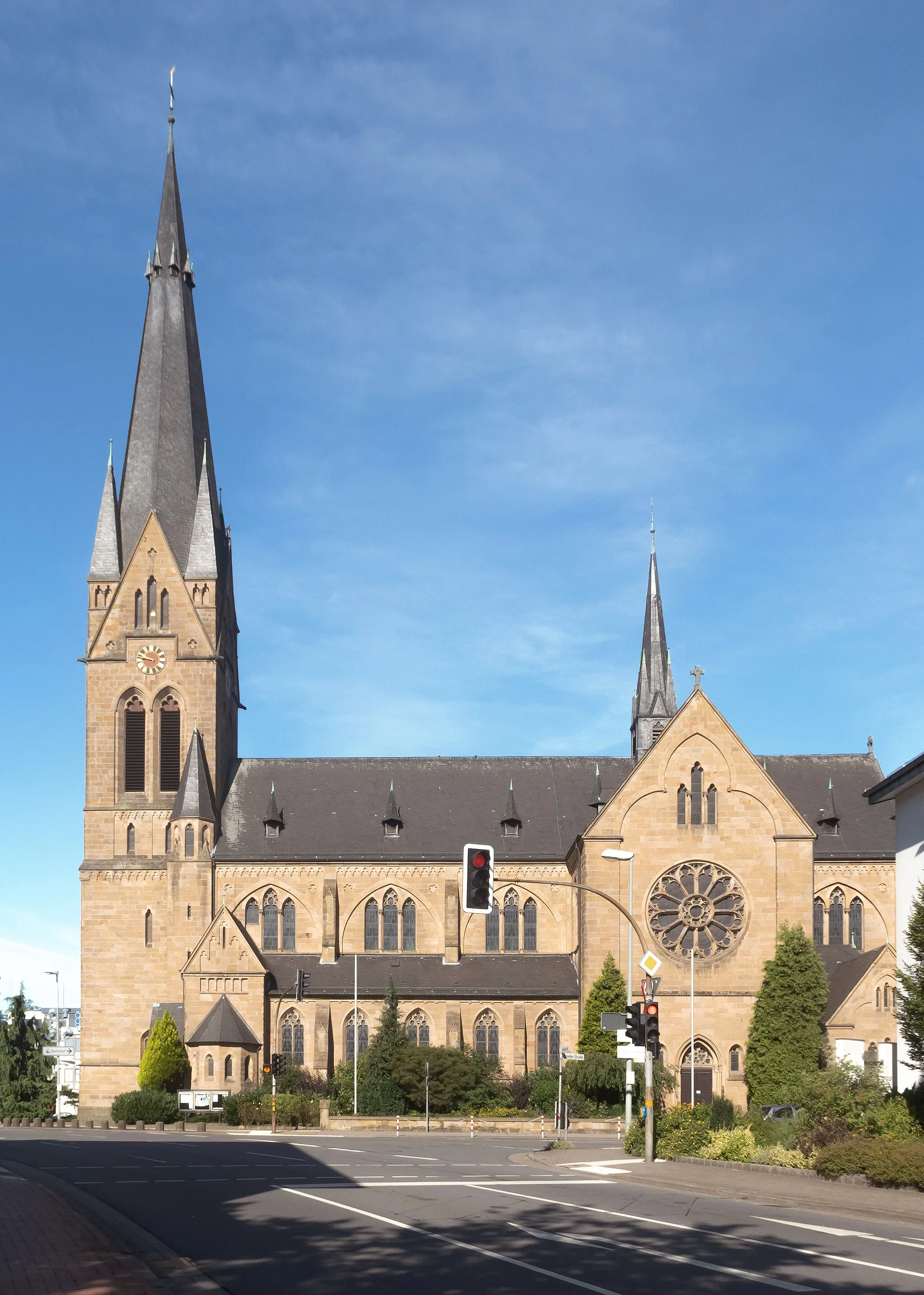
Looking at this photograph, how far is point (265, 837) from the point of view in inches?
2443

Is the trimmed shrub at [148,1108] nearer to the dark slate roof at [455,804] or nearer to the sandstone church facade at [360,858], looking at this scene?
the sandstone church facade at [360,858]

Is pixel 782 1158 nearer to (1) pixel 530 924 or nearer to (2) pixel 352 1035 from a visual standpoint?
(2) pixel 352 1035

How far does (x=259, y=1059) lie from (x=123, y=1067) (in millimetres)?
6079

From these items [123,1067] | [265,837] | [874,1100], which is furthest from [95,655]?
[874,1100]

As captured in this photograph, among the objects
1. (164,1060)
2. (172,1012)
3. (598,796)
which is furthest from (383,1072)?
(598,796)

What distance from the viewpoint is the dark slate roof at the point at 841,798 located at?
59781mm

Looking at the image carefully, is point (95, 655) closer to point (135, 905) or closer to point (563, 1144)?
point (135, 905)

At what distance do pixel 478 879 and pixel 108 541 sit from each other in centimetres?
4409

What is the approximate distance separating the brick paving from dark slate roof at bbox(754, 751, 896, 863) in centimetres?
4450

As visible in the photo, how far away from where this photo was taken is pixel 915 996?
25.0 m

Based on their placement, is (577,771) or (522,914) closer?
(522,914)

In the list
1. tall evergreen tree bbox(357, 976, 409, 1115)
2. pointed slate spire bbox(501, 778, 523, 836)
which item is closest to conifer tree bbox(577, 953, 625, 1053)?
tall evergreen tree bbox(357, 976, 409, 1115)

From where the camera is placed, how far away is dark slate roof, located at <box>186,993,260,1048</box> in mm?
55062

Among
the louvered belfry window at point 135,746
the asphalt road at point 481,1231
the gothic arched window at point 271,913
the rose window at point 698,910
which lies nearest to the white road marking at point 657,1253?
the asphalt road at point 481,1231
